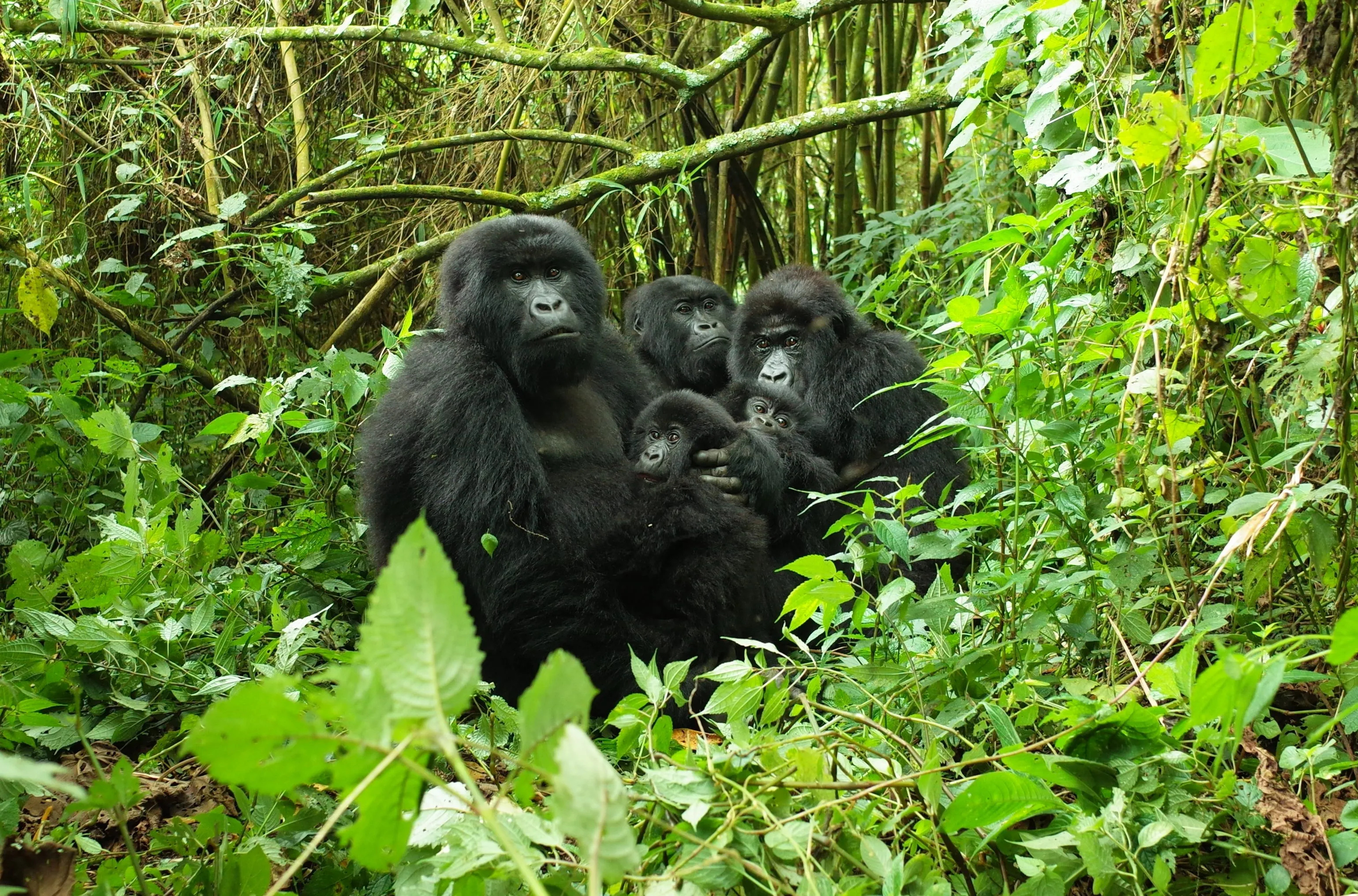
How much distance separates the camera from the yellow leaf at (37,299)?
13.4ft

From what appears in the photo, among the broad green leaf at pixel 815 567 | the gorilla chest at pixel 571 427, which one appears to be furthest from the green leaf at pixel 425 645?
the gorilla chest at pixel 571 427

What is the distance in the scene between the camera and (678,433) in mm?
3689

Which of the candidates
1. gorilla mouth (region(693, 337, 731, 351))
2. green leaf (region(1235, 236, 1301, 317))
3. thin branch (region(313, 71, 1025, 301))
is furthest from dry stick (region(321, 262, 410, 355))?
green leaf (region(1235, 236, 1301, 317))

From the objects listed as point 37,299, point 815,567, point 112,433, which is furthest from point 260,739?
point 37,299

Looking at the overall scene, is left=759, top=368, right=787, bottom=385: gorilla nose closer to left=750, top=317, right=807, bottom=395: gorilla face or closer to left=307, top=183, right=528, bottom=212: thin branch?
left=750, top=317, right=807, bottom=395: gorilla face

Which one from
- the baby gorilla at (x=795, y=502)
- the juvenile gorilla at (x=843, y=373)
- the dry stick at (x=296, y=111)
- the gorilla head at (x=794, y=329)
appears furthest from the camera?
the dry stick at (x=296, y=111)

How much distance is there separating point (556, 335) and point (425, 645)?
2.56 meters

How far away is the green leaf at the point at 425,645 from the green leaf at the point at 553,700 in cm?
6

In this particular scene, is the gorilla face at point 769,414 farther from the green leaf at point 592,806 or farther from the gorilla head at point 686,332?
the green leaf at point 592,806

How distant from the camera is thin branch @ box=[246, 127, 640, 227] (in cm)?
470

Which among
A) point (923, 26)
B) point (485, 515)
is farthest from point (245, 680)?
point (923, 26)

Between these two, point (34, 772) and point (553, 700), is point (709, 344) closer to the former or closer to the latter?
point (553, 700)

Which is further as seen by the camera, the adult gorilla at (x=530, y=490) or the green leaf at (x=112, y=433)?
the green leaf at (x=112, y=433)

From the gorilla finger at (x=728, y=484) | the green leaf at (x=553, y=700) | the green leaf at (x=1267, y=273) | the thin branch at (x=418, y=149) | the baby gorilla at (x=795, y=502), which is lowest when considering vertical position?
the baby gorilla at (x=795, y=502)
